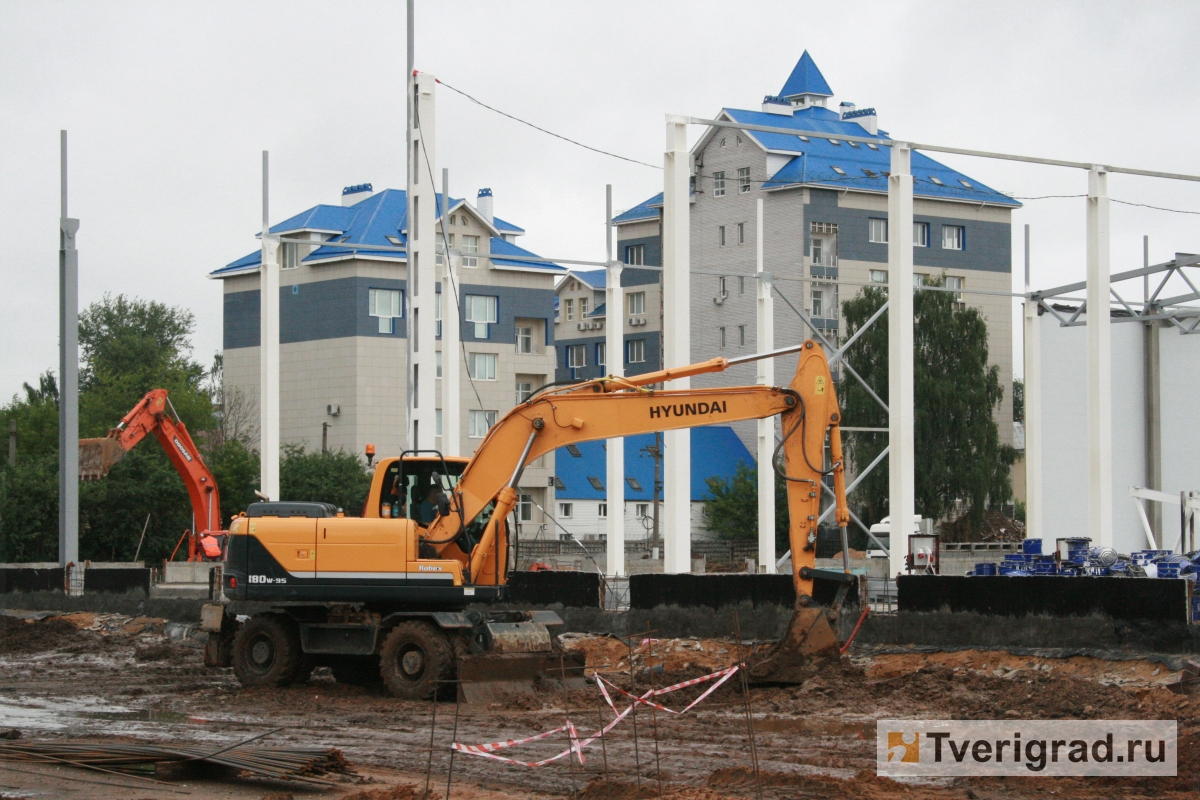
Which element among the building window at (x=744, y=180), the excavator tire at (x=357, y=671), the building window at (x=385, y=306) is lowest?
the excavator tire at (x=357, y=671)

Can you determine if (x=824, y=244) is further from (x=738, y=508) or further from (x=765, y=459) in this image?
(x=765, y=459)

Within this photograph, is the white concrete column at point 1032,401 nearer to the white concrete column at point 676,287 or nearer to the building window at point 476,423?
the white concrete column at point 676,287

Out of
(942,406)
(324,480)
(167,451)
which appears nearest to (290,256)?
(324,480)

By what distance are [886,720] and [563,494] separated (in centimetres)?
5245

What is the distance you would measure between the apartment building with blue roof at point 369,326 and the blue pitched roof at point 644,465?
6.56 ft

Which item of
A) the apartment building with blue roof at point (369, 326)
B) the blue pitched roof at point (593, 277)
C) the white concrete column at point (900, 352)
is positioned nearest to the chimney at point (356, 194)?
the apartment building with blue roof at point (369, 326)

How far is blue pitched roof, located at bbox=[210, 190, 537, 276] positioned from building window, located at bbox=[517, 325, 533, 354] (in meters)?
3.18

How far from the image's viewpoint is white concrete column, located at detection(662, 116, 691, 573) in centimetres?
2473

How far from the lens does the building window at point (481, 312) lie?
6606 cm

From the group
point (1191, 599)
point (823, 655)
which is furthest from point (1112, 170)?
point (823, 655)

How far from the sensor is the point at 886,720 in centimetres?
1527

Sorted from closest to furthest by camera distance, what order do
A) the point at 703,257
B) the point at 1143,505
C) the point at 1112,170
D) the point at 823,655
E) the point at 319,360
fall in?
1. the point at 823,655
2. the point at 1112,170
3. the point at 1143,505
4. the point at 319,360
5. the point at 703,257

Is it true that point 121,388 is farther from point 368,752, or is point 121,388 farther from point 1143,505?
point 368,752

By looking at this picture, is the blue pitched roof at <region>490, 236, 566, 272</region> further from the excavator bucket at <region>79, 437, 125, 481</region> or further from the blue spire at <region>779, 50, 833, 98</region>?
the excavator bucket at <region>79, 437, 125, 481</region>
